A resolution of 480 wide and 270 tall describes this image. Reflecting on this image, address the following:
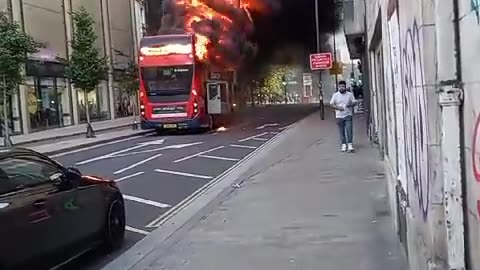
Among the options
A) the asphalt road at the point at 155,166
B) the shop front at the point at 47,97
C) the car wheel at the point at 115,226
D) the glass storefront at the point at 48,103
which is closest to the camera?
the car wheel at the point at 115,226

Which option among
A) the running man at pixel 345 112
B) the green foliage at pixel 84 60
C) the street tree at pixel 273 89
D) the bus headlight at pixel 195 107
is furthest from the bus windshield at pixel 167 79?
the street tree at pixel 273 89

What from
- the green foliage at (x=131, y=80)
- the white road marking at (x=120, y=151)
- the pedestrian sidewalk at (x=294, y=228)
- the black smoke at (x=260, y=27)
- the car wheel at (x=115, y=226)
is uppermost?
the black smoke at (x=260, y=27)

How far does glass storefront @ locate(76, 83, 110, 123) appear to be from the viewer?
39.7m

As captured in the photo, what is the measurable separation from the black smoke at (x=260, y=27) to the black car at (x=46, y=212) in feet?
88.0

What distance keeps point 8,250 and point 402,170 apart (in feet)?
10.9

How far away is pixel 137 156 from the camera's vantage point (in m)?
18.6

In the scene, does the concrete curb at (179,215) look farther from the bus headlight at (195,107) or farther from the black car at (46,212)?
the bus headlight at (195,107)

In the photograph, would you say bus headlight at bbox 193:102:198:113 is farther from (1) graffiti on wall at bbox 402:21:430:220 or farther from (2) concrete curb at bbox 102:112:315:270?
(1) graffiti on wall at bbox 402:21:430:220

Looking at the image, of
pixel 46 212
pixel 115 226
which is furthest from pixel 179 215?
pixel 46 212

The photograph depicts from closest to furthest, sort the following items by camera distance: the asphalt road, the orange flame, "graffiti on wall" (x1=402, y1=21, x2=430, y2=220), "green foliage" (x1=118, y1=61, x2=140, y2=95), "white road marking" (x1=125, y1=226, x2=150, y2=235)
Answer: "graffiti on wall" (x1=402, y1=21, x2=430, y2=220) → "white road marking" (x1=125, y1=226, x2=150, y2=235) → the asphalt road → the orange flame → "green foliage" (x1=118, y1=61, x2=140, y2=95)

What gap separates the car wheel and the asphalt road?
0.44ft

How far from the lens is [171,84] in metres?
27.1

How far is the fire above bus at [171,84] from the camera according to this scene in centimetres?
2678

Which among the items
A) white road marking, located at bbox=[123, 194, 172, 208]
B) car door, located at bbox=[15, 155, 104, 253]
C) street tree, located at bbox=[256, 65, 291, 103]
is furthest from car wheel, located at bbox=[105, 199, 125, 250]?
street tree, located at bbox=[256, 65, 291, 103]
